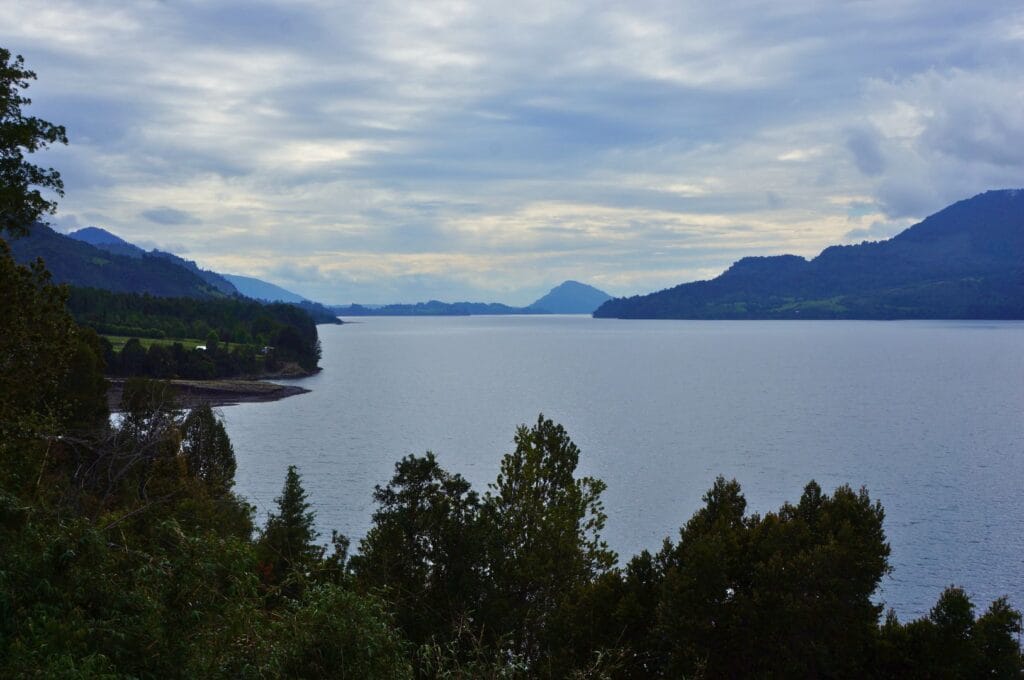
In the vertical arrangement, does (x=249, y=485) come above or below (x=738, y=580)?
below

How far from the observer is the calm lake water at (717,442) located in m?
51.8

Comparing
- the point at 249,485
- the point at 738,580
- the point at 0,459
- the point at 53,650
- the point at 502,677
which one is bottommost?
the point at 249,485

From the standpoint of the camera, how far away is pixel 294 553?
38.2m

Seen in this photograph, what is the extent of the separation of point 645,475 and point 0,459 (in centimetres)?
5680

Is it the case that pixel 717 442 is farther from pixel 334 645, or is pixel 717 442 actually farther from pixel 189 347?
pixel 189 347

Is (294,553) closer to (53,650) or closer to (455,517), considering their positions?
(455,517)

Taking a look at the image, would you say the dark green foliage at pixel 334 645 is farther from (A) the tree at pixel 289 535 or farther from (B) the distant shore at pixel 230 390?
(B) the distant shore at pixel 230 390

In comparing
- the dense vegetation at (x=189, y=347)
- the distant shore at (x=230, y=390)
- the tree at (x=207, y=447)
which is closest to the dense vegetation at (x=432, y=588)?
the tree at (x=207, y=447)

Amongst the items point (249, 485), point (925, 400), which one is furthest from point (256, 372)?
point (925, 400)

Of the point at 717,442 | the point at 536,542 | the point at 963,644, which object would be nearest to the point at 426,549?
the point at 536,542

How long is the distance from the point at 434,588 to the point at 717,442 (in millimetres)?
64654

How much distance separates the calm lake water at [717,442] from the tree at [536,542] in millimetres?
18565

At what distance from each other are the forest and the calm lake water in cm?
1966

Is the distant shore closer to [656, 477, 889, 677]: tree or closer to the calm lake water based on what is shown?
the calm lake water
